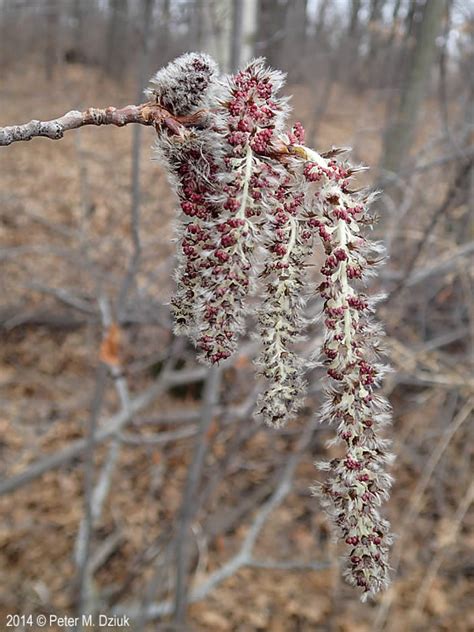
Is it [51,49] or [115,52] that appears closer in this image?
[115,52]

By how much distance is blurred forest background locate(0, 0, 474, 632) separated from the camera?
3170mm

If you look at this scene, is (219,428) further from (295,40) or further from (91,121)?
(295,40)

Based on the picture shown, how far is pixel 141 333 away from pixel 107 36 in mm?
13544

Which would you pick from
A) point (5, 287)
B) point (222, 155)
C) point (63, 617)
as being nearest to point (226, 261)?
point (222, 155)

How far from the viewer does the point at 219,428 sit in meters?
4.05

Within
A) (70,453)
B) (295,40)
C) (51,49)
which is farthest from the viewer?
(51,49)

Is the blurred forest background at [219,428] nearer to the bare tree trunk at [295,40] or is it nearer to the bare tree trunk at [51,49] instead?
the bare tree trunk at [295,40]

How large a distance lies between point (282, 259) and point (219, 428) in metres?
3.35

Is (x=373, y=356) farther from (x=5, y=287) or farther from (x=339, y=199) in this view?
(x=5, y=287)

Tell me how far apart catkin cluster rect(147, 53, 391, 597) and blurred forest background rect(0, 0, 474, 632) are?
1.84 metres

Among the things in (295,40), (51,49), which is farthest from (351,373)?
(51,49)

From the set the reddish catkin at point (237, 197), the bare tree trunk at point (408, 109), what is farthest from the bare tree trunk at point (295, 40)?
the reddish catkin at point (237, 197)

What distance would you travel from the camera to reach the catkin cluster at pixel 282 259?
79cm

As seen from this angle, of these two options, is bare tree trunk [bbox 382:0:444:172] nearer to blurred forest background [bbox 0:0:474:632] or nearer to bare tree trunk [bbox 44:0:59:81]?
blurred forest background [bbox 0:0:474:632]
